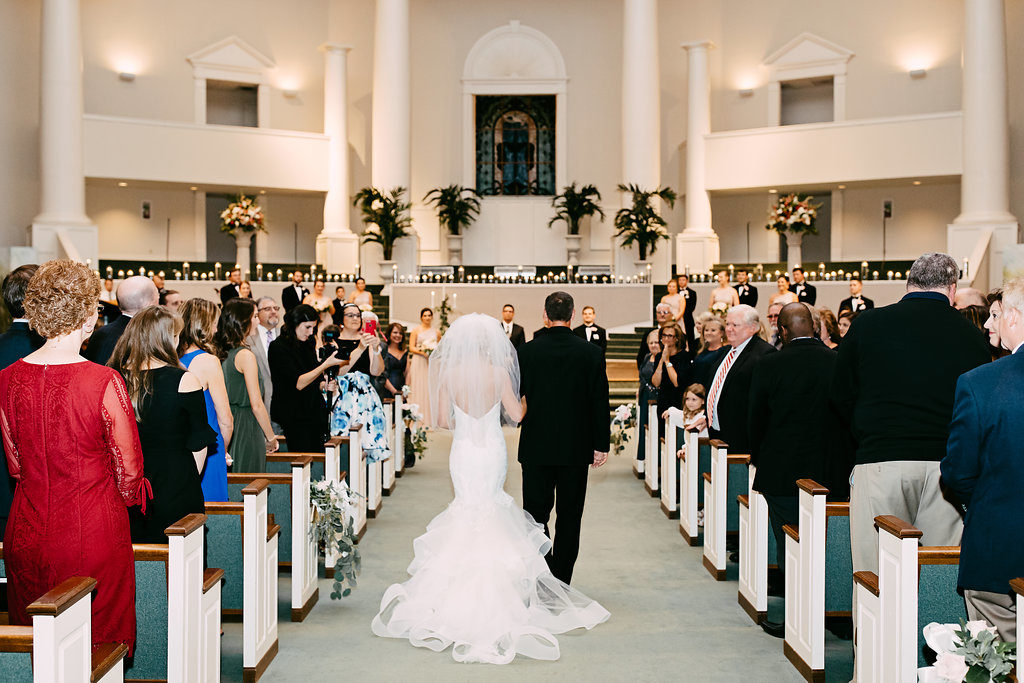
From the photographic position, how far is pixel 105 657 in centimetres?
320

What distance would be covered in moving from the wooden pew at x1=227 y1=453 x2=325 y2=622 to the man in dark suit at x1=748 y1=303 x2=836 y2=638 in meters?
2.59

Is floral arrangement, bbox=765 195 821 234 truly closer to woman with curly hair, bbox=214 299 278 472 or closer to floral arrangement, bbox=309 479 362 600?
woman with curly hair, bbox=214 299 278 472

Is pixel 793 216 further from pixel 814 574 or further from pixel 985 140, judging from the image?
pixel 814 574

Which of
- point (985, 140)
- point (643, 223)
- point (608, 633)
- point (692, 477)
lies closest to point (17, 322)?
point (608, 633)

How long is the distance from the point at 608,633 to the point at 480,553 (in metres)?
0.85

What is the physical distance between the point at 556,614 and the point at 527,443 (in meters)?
0.96

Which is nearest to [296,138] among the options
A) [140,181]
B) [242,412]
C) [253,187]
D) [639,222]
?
[253,187]

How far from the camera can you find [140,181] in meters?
21.0

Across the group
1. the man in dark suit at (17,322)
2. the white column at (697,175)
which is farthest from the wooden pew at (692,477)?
the white column at (697,175)

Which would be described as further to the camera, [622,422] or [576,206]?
[576,206]

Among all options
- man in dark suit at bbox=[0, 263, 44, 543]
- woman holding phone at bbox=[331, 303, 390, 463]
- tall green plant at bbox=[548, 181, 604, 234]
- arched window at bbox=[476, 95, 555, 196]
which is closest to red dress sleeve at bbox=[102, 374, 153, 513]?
man in dark suit at bbox=[0, 263, 44, 543]

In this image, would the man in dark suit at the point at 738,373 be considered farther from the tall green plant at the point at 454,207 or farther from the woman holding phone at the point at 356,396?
the tall green plant at the point at 454,207

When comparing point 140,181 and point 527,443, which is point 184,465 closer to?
point 527,443

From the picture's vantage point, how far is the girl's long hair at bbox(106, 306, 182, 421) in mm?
4238
